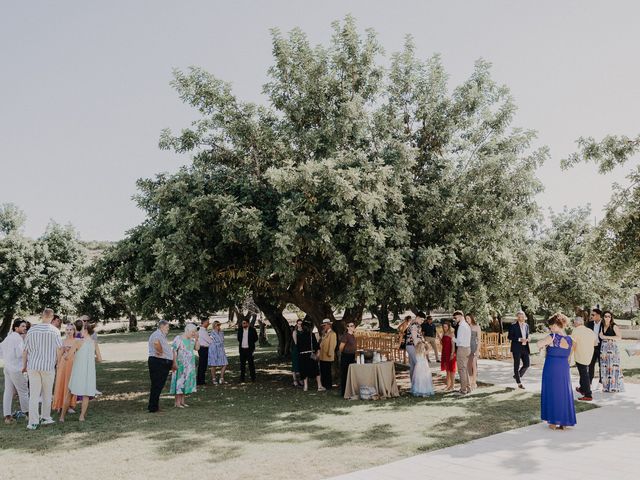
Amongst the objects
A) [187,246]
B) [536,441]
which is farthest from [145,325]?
[536,441]

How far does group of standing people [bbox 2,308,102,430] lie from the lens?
10.3 metres

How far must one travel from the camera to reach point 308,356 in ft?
51.0

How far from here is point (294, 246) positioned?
12.5 metres

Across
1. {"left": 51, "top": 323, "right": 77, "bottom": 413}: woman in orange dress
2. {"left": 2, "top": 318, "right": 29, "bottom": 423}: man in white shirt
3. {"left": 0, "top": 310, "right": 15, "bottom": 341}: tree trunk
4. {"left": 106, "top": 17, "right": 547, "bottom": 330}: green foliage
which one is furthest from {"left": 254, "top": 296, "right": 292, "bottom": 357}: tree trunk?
{"left": 0, "top": 310, "right": 15, "bottom": 341}: tree trunk

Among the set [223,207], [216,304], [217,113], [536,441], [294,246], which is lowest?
[536,441]

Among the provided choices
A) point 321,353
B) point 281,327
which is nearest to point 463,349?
point 321,353

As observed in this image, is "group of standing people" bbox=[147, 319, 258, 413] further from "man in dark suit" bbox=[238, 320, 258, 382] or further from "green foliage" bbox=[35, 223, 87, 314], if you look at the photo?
"green foliage" bbox=[35, 223, 87, 314]

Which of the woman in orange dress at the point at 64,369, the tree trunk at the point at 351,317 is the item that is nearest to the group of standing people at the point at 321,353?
the tree trunk at the point at 351,317

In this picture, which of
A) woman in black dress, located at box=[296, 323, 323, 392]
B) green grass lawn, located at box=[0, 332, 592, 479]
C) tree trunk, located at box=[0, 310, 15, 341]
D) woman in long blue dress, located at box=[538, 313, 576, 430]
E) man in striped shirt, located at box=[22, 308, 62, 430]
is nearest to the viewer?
green grass lawn, located at box=[0, 332, 592, 479]

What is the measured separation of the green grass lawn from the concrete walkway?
1.45ft

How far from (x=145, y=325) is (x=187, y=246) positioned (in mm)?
53317

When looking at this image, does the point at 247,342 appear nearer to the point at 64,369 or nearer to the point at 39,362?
the point at 64,369

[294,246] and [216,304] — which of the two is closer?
[294,246]

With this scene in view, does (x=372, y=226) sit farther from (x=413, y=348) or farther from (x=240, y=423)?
→ (x=240, y=423)
